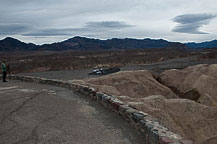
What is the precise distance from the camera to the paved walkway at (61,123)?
550cm

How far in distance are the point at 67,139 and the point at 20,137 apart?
100cm

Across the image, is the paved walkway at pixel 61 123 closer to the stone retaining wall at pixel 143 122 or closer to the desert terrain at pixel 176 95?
the stone retaining wall at pixel 143 122

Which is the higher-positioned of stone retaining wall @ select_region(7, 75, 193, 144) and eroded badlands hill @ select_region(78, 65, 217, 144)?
stone retaining wall @ select_region(7, 75, 193, 144)

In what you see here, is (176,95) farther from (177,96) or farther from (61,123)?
(61,123)

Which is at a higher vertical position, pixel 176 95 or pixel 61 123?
pixel 61 123

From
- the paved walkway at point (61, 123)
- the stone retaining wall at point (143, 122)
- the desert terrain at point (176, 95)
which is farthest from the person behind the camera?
the desert terrain at point (176, 95)

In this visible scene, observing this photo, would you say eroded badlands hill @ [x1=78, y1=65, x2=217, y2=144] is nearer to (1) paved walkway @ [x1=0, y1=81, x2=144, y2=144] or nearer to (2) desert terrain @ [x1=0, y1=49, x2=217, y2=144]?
(2) desert terrain @ [x1=0, y1=49, x2=217, y2=144]

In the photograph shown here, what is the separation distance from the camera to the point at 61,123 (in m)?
6.62

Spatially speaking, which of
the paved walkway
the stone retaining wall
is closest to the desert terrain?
the stone retaining wall

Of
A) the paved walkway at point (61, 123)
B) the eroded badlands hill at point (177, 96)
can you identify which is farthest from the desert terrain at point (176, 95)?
the paved walkway at point (61, 123)

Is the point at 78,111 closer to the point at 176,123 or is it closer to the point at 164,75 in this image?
the point at 176,123

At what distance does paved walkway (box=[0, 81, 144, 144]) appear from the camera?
5.50 m

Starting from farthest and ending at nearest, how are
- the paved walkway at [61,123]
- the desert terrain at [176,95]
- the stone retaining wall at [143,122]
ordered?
the desert terrain at [176,95] → the paved walkway at [61,123] → the stone retaining wall at [143,122]

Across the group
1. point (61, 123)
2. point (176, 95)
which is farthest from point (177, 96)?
point (61, 123)
